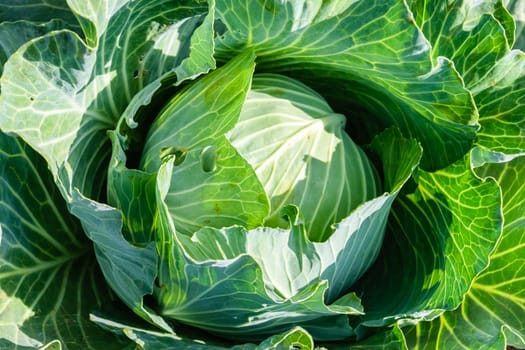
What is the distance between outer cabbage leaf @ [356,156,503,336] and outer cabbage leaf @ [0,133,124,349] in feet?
2.39

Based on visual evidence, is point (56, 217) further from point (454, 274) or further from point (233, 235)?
point (454, 274)

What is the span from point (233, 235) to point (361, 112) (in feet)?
2.44

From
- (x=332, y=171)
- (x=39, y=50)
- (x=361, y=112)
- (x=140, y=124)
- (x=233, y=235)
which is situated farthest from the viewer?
(x=361, y=112)

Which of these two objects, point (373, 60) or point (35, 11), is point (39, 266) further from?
point (373, 60)

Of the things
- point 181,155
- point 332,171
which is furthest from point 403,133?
point 181,155

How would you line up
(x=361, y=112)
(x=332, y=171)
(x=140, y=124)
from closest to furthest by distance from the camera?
(x=332, y=171), (x=140, y=124), (x=361, y=112)

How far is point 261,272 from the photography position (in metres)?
1.43

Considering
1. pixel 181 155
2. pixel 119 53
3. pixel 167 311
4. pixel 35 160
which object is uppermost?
pixel 119 53

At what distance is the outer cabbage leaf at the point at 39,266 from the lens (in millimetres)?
1734

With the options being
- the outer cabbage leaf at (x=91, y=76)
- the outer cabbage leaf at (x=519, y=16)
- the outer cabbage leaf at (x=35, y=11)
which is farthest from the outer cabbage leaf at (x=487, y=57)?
the outer cabbage leaf at (x=35, y=11)

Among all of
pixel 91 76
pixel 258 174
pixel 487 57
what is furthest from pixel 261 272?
pixel 487 57

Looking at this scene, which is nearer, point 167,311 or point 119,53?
point 167,311

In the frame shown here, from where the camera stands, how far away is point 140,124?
1.86m

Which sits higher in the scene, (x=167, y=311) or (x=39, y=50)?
(x=39, y=50)
